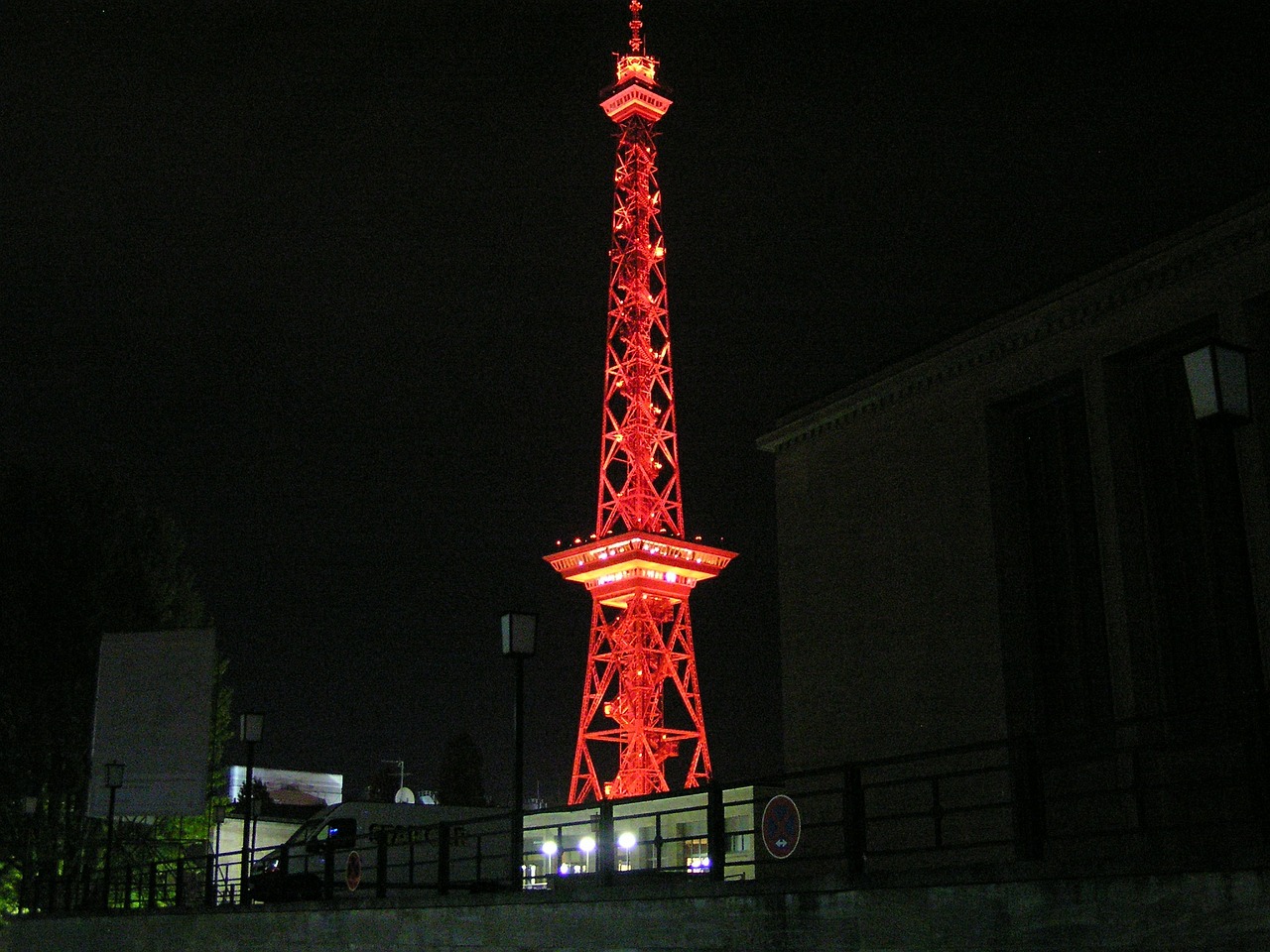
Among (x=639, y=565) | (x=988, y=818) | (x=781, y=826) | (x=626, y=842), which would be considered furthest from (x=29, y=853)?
(x=639, y=565)

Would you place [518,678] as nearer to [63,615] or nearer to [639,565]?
[63,615]

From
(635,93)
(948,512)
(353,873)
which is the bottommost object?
(353,873)

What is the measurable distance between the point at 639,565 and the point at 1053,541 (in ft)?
191

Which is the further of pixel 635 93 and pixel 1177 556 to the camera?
pixel 635 93

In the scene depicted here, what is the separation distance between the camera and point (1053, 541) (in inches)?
804

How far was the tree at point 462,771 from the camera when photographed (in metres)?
118

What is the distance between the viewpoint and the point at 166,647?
2561 cm

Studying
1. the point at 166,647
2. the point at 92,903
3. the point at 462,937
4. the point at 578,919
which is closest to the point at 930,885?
the point at 578,919

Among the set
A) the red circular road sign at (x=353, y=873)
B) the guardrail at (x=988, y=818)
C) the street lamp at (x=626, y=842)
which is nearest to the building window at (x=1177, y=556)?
the guardrail at (x=988, y=818)

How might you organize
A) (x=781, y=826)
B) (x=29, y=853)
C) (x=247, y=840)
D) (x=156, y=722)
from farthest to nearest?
(x=29, y=853) < (x=247, y=840) < (x=156, y=722) < (x=781, y=826)

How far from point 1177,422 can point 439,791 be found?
106669 mm

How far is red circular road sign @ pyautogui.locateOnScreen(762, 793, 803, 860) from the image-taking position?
1280cm

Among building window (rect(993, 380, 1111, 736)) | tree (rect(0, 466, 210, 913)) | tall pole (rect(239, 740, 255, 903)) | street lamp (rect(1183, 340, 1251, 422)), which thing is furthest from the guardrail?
tree (rect(0, 466, 210, 913))

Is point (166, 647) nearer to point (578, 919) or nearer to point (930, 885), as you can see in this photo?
point (578, 919)
